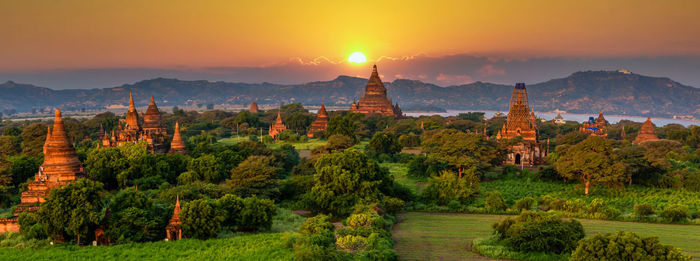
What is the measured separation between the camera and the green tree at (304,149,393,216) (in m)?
30.8

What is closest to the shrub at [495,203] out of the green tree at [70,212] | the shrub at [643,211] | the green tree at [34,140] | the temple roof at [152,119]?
the shrub at [643,211]

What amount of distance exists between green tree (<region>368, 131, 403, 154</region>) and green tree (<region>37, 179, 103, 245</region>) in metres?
39.4

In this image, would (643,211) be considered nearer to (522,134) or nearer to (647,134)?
(522,134)

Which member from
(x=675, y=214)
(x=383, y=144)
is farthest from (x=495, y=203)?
(x=383, y=144)

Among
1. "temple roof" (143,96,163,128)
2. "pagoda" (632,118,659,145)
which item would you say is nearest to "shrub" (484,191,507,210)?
"temple roof" (143,96,163,128)

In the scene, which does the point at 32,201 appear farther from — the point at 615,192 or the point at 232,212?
Result: the point at 615,192

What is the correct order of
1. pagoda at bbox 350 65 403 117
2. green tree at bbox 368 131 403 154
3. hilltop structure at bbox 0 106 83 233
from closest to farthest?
1. hilltop structure at bbox 0 106 83 233
2. green tree at bbox 368 131 403 154
3. pagoda at bbox 350 65 403 117

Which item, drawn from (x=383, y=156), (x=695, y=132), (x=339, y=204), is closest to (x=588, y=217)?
(x=339, y=204)

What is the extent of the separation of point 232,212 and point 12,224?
35.8 ft

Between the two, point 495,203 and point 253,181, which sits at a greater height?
point 253,181

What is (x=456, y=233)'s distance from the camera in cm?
2741

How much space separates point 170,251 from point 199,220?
2275 millimetres

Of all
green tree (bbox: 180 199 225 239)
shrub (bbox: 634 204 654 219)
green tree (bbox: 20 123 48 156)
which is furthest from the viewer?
green tree (bbox: 20 123 48 156)

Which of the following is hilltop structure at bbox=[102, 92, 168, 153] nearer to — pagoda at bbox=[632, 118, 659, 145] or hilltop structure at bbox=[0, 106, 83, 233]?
hilltop structure at bbox=[0, 106, 83, 233]
